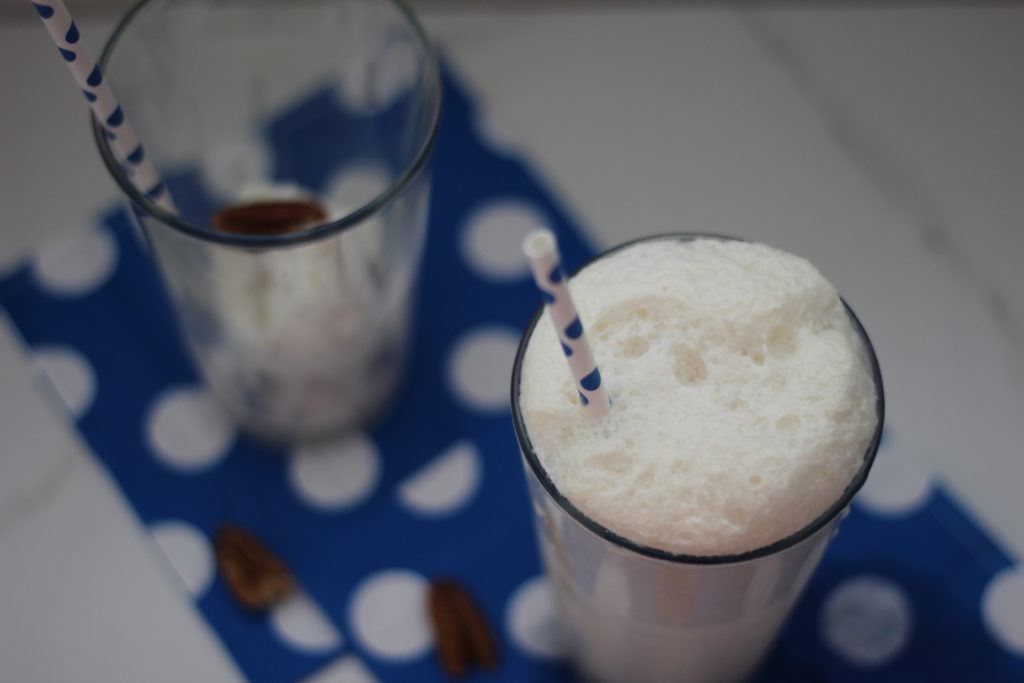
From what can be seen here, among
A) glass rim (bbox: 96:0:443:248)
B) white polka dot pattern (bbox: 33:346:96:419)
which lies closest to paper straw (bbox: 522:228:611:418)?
glass rim (bbox: 96:0:443:248)

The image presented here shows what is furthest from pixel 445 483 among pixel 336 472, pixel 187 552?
pixel 187 552

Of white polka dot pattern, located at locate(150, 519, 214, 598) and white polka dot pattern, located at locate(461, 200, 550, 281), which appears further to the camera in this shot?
white polka dot pattern, located at locate(461, 200, 550, 281)

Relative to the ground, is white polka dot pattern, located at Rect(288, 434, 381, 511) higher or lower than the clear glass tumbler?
lower

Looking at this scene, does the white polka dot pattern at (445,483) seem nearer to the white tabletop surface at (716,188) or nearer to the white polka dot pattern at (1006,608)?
the white tabletop surface at (716,188)

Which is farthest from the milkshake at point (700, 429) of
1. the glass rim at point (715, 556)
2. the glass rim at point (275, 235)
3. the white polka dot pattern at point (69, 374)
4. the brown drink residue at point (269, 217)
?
the white polka dot pattern at point (69, 374)

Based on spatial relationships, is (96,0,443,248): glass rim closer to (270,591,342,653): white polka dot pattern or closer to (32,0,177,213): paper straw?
(32,0,177,213): paper straw

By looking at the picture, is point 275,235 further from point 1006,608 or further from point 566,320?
point 1006,608
